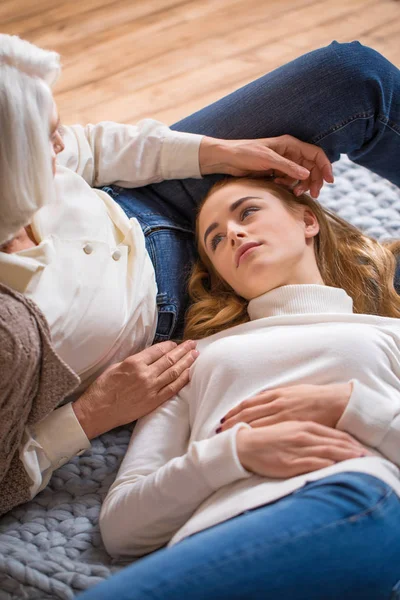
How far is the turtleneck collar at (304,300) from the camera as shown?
59.7 inches

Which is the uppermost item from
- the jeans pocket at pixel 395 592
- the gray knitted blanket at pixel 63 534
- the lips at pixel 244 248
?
the lips at pixel 244 248

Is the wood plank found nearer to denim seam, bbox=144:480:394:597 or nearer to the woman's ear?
the woman's ear

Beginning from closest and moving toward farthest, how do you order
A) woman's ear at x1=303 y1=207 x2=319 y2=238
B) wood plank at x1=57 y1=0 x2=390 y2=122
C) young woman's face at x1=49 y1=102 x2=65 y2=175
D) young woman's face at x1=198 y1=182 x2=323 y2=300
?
young woman's face at x1=49 y1=102 x2=65 y2=175
young woman's face at x1=198 y1=182 x2=323 y2=300
woman's ear at x1=303 y1=207 x2=319 y2=238
wood plank at x1=57 y1=0 x2=390 y2=122

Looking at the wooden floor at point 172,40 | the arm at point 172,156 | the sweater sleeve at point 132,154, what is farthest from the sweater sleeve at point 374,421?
the wooden floor at point 172,40

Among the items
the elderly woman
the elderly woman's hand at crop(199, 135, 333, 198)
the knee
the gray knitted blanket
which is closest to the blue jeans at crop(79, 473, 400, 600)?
the gray knitted blanket

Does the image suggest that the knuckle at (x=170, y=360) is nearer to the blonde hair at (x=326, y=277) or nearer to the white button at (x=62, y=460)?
the blonde hair at (x=326, y=277)

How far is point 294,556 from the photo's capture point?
1071 mm

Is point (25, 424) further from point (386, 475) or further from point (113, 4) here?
point (113, 4)

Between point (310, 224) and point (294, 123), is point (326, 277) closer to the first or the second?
point (310, 224)

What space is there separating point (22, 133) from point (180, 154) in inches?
22.4

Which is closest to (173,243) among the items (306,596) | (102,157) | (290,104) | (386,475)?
(102,157)

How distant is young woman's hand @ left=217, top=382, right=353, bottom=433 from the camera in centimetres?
128

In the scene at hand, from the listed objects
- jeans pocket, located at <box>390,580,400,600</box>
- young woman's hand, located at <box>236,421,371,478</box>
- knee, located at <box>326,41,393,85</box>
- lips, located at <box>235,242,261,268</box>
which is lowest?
jeans pocket, located at <box>390,580,400,600</box>

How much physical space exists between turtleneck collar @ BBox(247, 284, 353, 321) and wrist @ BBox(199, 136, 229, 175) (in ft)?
1.18
